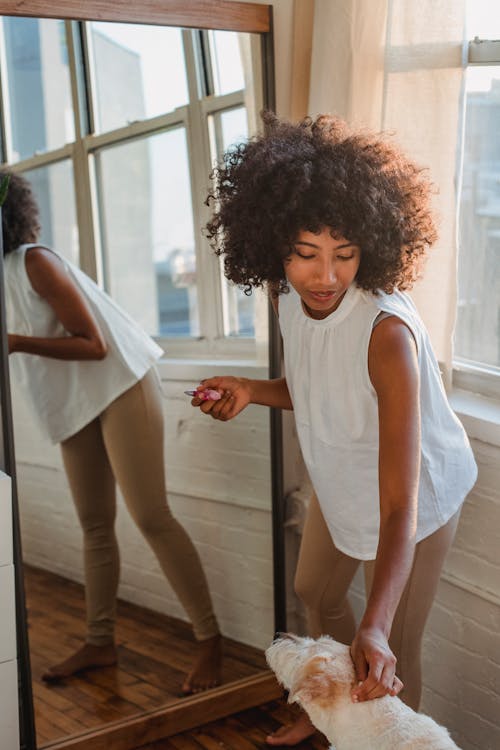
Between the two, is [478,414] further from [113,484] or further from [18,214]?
[18,214]

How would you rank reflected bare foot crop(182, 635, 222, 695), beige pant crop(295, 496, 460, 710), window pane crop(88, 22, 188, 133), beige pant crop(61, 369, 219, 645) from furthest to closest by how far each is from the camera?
1. reflected bare foot crop(182, 635, 222, 695)
2. beige pant crop(61, 369, 219, 645)
3. window pane crop(88, 22, 188, 133)
4. beige pant crop(295, 496, 460, 710)

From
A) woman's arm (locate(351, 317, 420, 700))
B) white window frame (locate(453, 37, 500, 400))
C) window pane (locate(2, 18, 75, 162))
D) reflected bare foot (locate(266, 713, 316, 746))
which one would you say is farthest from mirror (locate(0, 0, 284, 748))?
woman's arm (locate(351, 317, 420, 700))

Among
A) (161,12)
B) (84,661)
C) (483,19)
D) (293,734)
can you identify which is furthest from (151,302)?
(293,734)

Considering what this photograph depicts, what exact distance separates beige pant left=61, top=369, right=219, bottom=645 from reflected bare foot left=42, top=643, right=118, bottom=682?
22 mm

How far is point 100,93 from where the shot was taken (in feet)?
7.00

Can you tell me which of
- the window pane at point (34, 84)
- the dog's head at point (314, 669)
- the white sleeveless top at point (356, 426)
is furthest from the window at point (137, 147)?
the dog's head at point (314, 669)

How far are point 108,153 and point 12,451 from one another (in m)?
0.71

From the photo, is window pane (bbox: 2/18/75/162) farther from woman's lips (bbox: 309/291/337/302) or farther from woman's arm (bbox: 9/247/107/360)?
woman's lips (bbox: 309/291/337/302)

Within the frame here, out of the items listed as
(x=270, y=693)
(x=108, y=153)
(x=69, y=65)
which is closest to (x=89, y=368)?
(x=108, y=153)

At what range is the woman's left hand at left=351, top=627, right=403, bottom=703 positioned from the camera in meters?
1.29

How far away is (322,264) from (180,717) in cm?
134

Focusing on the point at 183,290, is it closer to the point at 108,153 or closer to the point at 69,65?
the point at 108,153

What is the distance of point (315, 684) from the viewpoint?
1.31 m

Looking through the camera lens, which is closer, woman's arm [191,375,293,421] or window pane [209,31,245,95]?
woman's arm [191,375,293,421]
